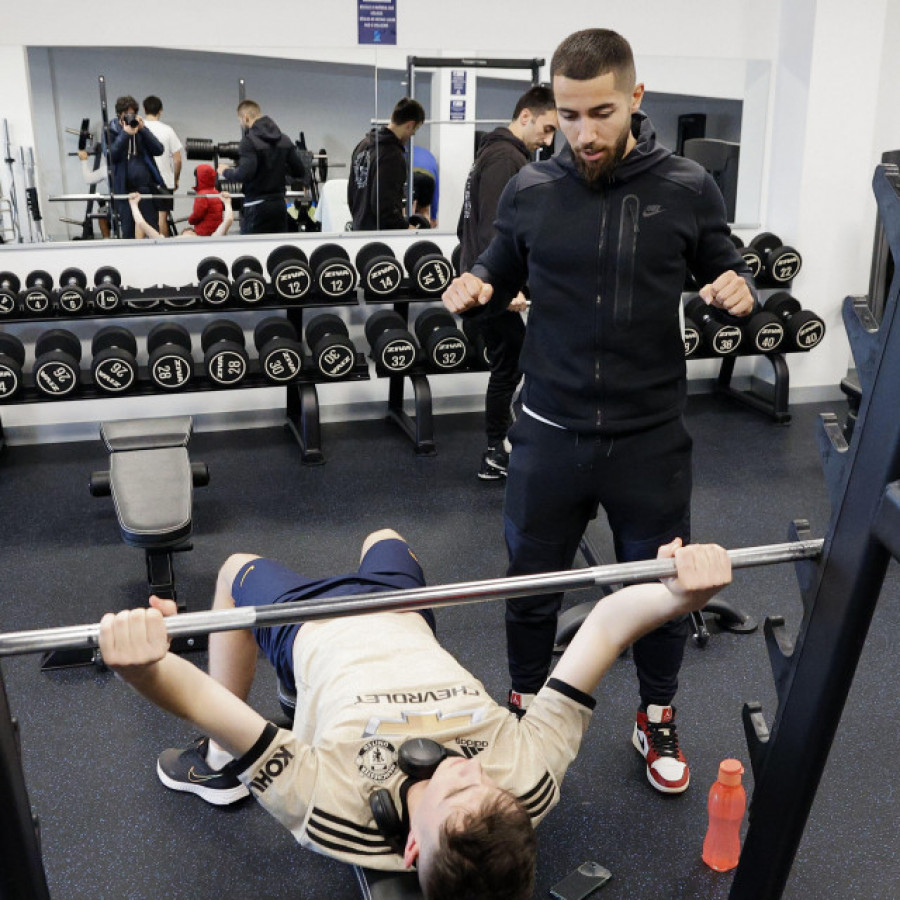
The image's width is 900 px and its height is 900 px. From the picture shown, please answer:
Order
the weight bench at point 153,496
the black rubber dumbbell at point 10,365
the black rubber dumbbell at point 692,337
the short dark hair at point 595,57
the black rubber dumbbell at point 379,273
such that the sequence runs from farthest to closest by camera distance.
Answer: the black rubber dumbbell at point 692,337 → the black rubber dumbbell at point 379,273 → the black rubber dumbbell at point 10,365 → the weight bench at point 153,496 → the short dark hair at point 595,57

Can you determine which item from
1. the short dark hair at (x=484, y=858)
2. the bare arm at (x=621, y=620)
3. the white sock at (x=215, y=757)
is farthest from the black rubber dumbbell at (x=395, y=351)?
the short dark hair at (x=484, y=858)

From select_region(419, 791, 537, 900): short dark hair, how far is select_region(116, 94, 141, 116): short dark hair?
3.79 meters

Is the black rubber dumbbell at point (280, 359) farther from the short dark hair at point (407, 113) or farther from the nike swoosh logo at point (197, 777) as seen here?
the nike swoosh logo at point (197, 777)

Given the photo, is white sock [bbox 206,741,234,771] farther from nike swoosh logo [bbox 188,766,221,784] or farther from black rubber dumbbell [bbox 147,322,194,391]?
black rubber dumbbell [bbox 147,322,194,391]

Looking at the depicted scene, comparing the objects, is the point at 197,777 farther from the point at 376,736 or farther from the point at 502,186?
the point at 502,186

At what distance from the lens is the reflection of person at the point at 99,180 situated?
4023mm

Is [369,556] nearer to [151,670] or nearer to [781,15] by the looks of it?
[151,670]

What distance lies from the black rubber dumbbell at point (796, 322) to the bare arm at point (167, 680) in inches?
141

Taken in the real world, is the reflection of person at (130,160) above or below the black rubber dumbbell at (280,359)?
above

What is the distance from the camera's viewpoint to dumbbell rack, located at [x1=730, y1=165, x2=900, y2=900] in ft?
3.64

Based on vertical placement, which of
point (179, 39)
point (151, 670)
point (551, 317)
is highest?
point (179, 39)

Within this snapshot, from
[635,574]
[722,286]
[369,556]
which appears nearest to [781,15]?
[722,286]

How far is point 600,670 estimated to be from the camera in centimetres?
145

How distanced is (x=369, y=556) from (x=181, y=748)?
0.66 metres
